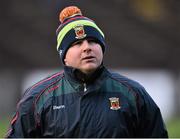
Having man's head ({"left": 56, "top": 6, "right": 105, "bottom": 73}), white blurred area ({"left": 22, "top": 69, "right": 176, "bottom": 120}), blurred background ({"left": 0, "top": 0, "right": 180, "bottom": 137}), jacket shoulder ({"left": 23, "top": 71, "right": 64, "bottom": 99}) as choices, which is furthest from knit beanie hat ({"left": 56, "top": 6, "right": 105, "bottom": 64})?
blurred background ({"left": 0, "top": 0, "right": 180, "bottom": 137})

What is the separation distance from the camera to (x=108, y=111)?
6543 mm

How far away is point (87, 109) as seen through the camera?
21.4 feet

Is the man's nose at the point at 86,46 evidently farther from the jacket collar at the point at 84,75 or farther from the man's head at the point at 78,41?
the jacket collar at the point at 84,75

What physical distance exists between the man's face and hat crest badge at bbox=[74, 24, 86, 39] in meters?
0.04

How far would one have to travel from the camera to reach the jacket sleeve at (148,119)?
6.68 metres

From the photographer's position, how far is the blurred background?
65.3 feet

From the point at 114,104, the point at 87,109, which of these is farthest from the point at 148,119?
the point at 87,109

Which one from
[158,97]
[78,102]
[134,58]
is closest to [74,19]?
[78,102]

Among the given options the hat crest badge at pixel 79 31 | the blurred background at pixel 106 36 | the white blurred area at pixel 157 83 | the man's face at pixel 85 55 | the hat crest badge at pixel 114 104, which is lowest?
the hat crest badge at pixel 114 104

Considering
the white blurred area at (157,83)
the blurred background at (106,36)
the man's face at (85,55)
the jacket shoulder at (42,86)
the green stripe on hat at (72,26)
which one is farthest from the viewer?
the blurred background at (106,36)

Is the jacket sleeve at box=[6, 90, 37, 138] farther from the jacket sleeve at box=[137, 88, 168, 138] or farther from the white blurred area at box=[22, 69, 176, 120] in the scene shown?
the white blurred area at box=[22, 69, 176, 120]

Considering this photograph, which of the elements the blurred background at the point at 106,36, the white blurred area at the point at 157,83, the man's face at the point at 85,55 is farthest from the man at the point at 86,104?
the blurred background at the point at 106,36

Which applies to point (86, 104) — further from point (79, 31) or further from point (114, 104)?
point (79, 31)

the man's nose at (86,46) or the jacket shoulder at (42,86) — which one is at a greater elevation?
the man's nose at (86,46)
